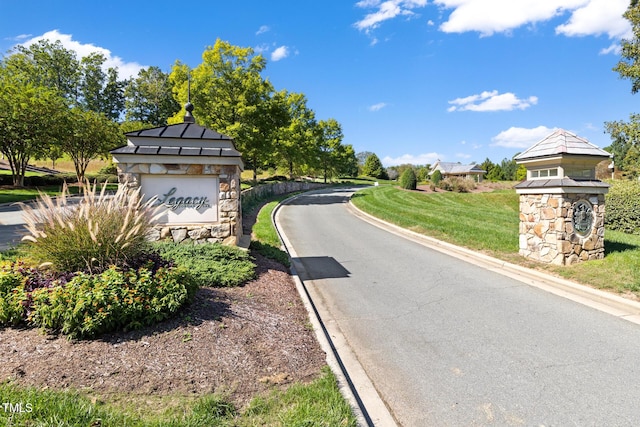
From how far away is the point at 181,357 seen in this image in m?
3.43

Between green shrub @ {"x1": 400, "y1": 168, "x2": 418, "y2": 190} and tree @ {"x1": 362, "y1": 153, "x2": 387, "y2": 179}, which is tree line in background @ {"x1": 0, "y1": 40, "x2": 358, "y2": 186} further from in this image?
tree @ {"x1": 362, "y1": 153, "x2": 387, "y2": 179}

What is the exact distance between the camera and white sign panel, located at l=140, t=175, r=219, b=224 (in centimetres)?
668

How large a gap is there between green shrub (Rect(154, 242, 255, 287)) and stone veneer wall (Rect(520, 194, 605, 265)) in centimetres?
622

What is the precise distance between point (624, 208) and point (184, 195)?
15086 millimetres

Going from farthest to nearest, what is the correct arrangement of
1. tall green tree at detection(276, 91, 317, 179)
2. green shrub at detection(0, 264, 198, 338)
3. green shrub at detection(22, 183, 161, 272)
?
1. tall green tree at detection(276, 91, 317, 179)
2. green shrub at detection(22, 183, 161, 272)
3. green shrub at detection(0, 264, 198, 338)

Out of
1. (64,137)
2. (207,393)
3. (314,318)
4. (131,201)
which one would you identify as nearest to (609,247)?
(314,318)

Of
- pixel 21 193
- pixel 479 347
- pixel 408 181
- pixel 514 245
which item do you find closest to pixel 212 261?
pixel 479 347

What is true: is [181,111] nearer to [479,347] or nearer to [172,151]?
[172,151]

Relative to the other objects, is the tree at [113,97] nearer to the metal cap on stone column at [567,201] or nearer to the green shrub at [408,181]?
the green shrub at [408,181]

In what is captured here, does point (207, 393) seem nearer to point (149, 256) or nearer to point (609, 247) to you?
point (149, 256)

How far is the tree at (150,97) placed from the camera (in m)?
51.3

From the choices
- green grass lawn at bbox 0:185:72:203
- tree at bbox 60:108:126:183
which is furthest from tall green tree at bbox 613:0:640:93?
tree at bbox 60:108:126:183

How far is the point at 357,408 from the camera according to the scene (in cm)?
299

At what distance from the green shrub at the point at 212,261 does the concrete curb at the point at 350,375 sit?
1304mm
